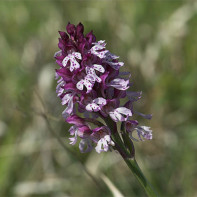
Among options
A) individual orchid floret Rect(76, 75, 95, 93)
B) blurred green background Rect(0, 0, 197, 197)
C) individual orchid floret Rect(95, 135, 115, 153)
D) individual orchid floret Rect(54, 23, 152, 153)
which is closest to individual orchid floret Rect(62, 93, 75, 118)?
individual orchid floret Rect(54, 23, 152, 153)

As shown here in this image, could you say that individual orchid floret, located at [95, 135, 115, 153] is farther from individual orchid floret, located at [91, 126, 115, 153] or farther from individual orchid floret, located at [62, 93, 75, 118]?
individual orchid floret, located at [62, 93, 75, 118]

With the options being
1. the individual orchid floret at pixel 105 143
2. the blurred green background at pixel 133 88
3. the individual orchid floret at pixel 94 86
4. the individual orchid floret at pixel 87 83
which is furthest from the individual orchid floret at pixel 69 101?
the blurred green background at pixel 133 88

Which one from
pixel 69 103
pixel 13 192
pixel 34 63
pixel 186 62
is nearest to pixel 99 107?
pixel 69 103

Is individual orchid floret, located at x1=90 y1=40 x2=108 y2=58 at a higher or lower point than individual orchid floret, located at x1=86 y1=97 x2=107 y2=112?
higher

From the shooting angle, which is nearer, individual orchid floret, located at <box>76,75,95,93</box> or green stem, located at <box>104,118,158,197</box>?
individual orchid floret, located at <box>76,75,95,93</box>

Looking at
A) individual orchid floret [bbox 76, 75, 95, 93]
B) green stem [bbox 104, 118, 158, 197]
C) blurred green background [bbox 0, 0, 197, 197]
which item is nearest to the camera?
individual orchid floret [bbox 76, 75, 95, 93]

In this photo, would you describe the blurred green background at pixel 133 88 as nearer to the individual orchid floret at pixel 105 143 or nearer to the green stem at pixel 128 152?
the green stem at pixel 128 152
